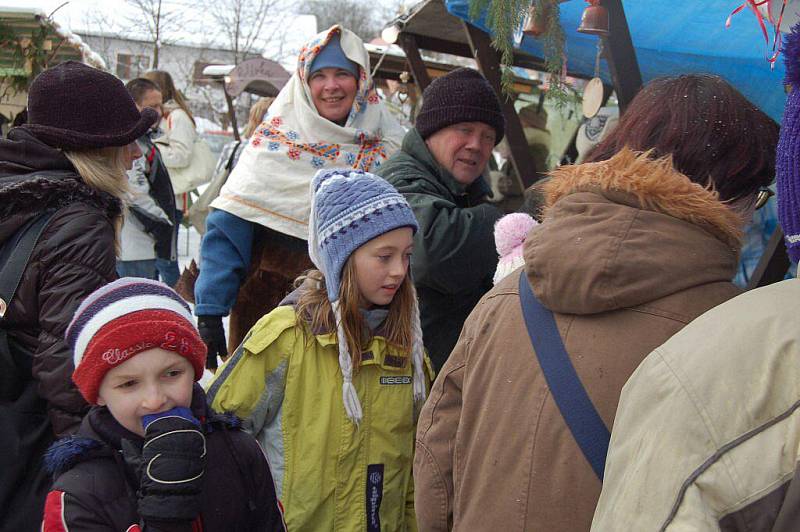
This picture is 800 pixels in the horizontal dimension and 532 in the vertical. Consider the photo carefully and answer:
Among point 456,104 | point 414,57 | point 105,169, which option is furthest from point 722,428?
point 414,57

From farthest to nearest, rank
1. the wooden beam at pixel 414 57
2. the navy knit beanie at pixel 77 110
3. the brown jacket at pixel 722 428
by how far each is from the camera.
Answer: the wooden beam at pixel 414 57 → the navy knit beanie at pixel 77 110 → the brown jacket at pixel 722 428

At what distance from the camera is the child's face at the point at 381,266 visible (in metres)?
2.31

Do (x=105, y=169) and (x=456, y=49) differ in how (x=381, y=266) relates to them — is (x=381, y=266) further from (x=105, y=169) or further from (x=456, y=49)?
(x=456, y=49)

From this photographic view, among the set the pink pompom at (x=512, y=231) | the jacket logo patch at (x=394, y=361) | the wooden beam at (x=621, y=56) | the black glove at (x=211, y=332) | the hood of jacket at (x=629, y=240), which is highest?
the wooden beam at (x=621, y=56)

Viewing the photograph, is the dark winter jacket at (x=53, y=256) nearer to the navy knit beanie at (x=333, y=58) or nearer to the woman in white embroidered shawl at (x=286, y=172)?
the woman in white embroidered shawl at (x=286, y=172)

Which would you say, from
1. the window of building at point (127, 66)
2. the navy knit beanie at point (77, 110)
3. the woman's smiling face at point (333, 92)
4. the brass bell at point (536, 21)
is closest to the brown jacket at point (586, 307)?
the brass bell at point (536, 21)

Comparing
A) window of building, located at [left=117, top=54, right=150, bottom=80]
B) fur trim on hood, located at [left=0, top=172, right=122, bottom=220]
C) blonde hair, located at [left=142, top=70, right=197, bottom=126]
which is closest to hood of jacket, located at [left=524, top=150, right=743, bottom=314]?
fur trim on hood, located at [left=0, top=172, right=122, bottom=220]

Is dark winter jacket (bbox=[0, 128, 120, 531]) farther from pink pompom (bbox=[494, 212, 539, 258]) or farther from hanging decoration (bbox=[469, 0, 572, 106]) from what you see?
hanging decoration (bbox=[469, 0, 572, 106])

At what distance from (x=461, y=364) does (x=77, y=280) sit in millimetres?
1245

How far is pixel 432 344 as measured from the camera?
2.78 meters

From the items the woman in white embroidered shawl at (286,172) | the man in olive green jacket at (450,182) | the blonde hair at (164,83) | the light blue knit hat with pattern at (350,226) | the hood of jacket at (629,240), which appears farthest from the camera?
the blonde hair at (164,83)

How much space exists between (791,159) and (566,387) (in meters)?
0.54

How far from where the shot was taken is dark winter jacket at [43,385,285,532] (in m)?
1.66

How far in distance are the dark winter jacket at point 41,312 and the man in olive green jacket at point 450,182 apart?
106 cm
